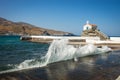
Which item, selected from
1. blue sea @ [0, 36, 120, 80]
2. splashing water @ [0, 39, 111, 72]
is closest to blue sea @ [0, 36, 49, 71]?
blue sea @ [0, 36, 120, 80]

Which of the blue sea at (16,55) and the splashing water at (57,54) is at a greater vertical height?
the splashing water at (57,54)

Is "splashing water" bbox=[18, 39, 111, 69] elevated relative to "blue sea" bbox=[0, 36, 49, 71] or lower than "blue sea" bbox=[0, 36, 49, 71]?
elevated

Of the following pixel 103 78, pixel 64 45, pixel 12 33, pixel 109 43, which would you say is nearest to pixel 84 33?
pixel 109 43

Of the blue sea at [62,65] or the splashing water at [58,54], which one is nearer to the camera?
the blue sea at [62,65]

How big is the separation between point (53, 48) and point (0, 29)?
186m

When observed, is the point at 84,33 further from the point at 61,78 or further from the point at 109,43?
the point at 61,78

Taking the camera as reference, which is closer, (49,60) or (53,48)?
(49,60)

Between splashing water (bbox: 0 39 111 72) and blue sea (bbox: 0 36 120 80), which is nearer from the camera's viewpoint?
blue sea (bbox: 0 36 120 80)

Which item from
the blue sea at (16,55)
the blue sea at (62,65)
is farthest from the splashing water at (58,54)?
the blue sea at (16,55)

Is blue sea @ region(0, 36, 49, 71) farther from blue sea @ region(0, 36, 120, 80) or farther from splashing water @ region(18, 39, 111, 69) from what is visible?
splashing water @ region(18, 39, 111, 69)

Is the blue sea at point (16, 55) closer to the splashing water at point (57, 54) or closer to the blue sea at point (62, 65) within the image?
the blue sea at point (62, 65)

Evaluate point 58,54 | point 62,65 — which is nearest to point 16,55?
point 58,54

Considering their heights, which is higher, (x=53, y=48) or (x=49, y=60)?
(x=53, y=48)

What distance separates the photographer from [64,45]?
1341cm
